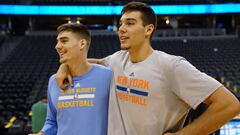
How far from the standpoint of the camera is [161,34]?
21656mm

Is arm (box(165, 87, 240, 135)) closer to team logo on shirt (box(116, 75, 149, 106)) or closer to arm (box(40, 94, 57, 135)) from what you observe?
team logo on shirt (box(116, 75, 149, 106))

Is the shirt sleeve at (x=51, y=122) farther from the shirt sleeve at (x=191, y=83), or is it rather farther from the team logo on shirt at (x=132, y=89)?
the shirt sleeve at (x=191, y=83)

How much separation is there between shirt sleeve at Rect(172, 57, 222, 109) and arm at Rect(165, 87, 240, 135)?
0.03m

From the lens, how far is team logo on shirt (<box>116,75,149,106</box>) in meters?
1.43

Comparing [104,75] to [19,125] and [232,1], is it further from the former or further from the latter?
[232,1]

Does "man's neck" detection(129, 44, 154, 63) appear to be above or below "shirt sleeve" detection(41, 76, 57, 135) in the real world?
above

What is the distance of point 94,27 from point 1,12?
6859 mm

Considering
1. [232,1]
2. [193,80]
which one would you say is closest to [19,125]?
[193,80]

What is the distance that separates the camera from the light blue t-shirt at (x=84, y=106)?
1.71 m

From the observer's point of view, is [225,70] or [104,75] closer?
[104,75]

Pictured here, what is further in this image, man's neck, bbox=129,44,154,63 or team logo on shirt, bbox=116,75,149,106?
man's neck, bbox=129,44,154,63

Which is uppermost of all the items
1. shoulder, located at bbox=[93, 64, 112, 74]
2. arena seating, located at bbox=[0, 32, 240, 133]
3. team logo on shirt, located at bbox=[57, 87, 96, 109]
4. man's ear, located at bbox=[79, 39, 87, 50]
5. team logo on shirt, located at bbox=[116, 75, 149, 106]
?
man's ear, located at bbox=[79, 39, 87, 50]

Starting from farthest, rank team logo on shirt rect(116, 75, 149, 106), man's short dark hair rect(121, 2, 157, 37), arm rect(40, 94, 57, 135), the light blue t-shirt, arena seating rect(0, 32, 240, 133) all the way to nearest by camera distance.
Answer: arena seating rect(0, 32, 240, 133)
arm rect(40, 94, 57, 135)
the light blue t-shirt
man's short dark hair rect(121, 2, 157, 37)
team logo on shirt rect(116, 75, 149, 106)

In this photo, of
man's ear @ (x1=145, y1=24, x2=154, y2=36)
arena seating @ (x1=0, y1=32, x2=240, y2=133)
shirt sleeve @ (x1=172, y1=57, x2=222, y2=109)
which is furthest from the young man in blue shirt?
arena seating @ (x1=0, y1=32, x2=240, y2=133)
